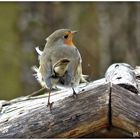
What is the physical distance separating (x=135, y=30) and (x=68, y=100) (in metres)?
7.56

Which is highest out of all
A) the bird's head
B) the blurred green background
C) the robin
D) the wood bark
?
the blurred green background

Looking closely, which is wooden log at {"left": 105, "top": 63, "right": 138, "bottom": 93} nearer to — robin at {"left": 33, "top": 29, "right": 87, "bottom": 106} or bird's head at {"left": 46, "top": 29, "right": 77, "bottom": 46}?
robin at {"left": 33, "top": 29, "right": 87, "bottom": 106}

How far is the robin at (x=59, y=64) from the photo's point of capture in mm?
4758

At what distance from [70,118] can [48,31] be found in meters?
9.19

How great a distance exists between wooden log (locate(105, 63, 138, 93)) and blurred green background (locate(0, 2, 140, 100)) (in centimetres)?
659

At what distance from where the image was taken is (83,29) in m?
14.4

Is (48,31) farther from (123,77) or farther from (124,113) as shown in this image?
(124,113)

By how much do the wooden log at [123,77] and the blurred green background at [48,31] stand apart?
260 inches

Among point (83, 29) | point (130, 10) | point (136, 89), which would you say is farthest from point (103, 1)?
point (136, 89)

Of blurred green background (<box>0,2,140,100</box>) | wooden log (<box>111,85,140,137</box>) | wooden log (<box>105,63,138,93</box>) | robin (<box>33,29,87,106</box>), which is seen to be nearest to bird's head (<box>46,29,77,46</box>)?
robin (<box>33,29,87,106</box>)

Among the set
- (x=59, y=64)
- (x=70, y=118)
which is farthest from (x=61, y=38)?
(x=70, y=118)

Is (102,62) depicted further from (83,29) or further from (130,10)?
(83,29)

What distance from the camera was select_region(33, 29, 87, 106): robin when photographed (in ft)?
15.6

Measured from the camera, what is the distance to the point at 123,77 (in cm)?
497
